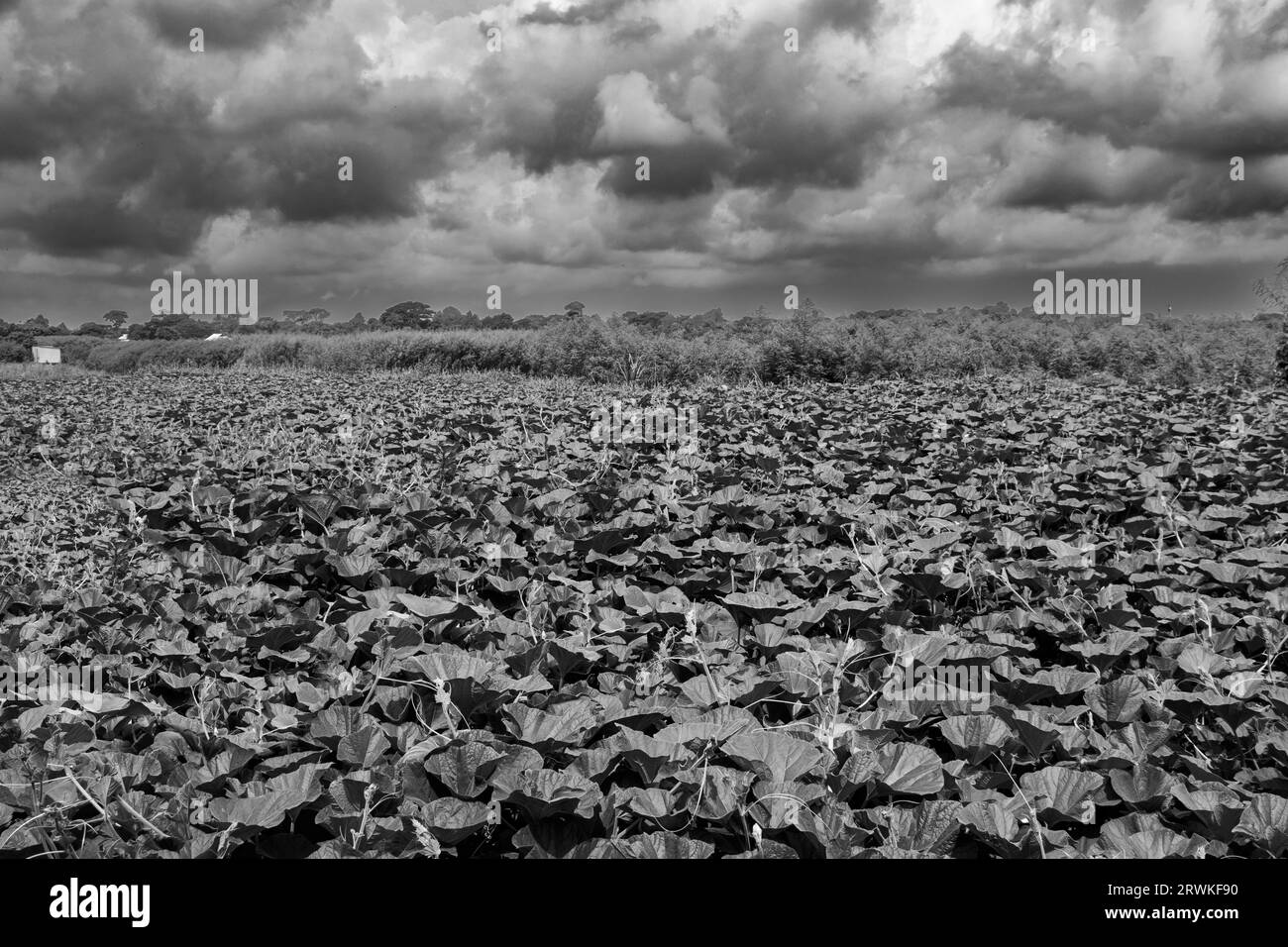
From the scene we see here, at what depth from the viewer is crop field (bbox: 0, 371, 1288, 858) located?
1456 mm

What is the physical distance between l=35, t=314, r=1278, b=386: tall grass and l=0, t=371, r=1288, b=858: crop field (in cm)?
931

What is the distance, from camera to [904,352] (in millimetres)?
14477

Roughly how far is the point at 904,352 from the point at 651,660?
13140mm

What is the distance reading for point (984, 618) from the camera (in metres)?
2.52

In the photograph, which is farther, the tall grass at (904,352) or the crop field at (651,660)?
the tall grass at (904,352)

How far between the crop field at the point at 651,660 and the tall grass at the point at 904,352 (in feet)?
30.6

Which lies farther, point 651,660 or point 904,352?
point 904,352

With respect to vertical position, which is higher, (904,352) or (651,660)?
(904,352)

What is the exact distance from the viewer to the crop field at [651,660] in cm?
146

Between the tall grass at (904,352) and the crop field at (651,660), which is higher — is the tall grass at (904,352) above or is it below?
above

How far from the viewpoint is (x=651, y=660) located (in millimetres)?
2289

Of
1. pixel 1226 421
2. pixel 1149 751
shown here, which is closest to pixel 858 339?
pixel 1226 421
